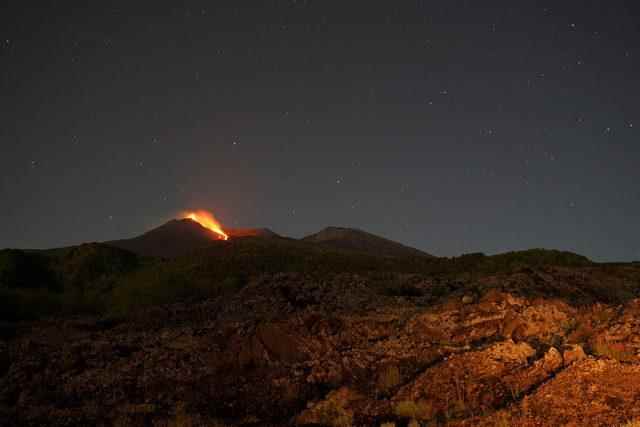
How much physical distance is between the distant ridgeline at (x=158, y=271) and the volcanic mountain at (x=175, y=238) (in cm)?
3294

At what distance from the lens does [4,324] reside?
18141mm

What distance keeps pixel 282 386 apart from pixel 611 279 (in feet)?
58.5

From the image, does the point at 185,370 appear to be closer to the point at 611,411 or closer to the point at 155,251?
the point at 611,411

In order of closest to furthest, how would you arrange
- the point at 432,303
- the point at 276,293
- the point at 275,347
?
1. the point at 275,347
2. the point at 432,303
3. the point at 276,293

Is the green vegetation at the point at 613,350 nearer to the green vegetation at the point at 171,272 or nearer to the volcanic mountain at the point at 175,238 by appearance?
the green vegetation at the point at 171,272

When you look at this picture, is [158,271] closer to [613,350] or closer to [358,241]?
[613,350]

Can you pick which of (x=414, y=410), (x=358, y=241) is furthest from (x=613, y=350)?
(x=358, y=241)

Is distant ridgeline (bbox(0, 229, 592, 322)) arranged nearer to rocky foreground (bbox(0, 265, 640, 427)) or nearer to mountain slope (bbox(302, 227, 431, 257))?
rocky foreground (bbox(0, 265, 640, 427))

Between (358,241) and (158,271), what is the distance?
168 feet

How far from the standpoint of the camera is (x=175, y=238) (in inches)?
3105

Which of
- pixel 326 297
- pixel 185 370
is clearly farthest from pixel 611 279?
pixel 185 370

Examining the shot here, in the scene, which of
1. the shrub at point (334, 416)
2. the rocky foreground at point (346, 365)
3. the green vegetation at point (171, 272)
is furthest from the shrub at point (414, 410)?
the green vegetation at point (171, 272)

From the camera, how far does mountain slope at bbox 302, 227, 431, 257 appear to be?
241 ft

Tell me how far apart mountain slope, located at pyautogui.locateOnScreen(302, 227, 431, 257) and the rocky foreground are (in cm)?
5591
